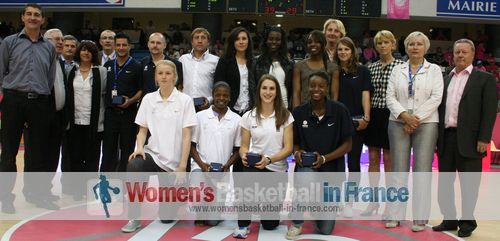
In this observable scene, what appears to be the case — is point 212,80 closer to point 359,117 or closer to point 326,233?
point 359,117

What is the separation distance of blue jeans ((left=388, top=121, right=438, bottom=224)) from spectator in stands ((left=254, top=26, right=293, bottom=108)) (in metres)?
1.11

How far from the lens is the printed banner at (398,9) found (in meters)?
16.4

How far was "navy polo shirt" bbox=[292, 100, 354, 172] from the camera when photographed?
4.72 meters

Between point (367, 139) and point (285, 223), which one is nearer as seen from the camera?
point (285, 223)

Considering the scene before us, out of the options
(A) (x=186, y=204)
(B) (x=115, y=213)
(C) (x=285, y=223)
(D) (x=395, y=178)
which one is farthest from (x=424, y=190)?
(B) (x=115, y=213)

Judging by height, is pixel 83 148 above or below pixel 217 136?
below

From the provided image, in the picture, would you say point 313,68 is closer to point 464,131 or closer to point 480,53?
point 464,131

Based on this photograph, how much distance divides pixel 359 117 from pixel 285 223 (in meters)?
1.27

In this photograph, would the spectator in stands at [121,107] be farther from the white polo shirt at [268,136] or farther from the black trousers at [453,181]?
the black trousers at [453,181]

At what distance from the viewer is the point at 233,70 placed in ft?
17.6

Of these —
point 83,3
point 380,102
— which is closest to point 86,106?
point 380,102

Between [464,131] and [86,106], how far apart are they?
12.5 feet

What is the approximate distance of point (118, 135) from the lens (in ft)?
18.6

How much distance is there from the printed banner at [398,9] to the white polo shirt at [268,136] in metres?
12.7
